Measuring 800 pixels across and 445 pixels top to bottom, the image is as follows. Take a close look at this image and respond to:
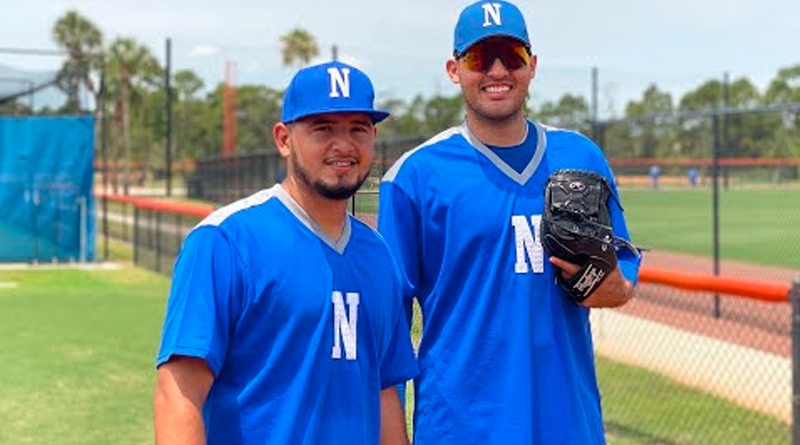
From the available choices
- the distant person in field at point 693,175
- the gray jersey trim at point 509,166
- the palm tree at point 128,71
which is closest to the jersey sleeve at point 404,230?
the gray jersey trim at point 509,166

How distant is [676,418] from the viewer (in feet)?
23.6

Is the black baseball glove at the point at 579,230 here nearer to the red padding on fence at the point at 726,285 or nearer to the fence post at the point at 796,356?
the fence post at the point at 796,356

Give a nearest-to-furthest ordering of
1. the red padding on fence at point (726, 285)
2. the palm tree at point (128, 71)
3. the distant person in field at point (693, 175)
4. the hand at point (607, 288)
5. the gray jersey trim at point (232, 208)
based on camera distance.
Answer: the gray jersey trim at point (232, 208), the hand at point (607, 288), the red padding on fence at point (726, 285), the distant person in field at point (693, 175), the palm tree at point (128, 71)

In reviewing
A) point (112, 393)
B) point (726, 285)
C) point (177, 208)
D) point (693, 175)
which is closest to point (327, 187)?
point (726, 285)

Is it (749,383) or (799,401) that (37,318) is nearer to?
(749,383)

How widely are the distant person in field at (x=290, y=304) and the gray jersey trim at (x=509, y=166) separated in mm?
594

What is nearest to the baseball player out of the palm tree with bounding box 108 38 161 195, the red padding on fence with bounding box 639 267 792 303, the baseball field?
the red padding on fence with bounding box 639 267 792 303

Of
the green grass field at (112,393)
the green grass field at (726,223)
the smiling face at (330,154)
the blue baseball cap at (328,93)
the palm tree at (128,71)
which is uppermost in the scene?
the palm tree at (128,71)

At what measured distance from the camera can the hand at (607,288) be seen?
2.86m

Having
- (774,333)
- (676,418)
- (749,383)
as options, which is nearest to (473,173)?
(676,418)

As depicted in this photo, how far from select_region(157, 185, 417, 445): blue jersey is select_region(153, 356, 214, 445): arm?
0.11ft

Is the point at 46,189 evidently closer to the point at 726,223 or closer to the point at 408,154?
the point at 408,154

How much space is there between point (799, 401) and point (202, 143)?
227 ft

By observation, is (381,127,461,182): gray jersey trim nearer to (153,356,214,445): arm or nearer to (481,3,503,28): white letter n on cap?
(481,3,503,28): white letter n on cap
